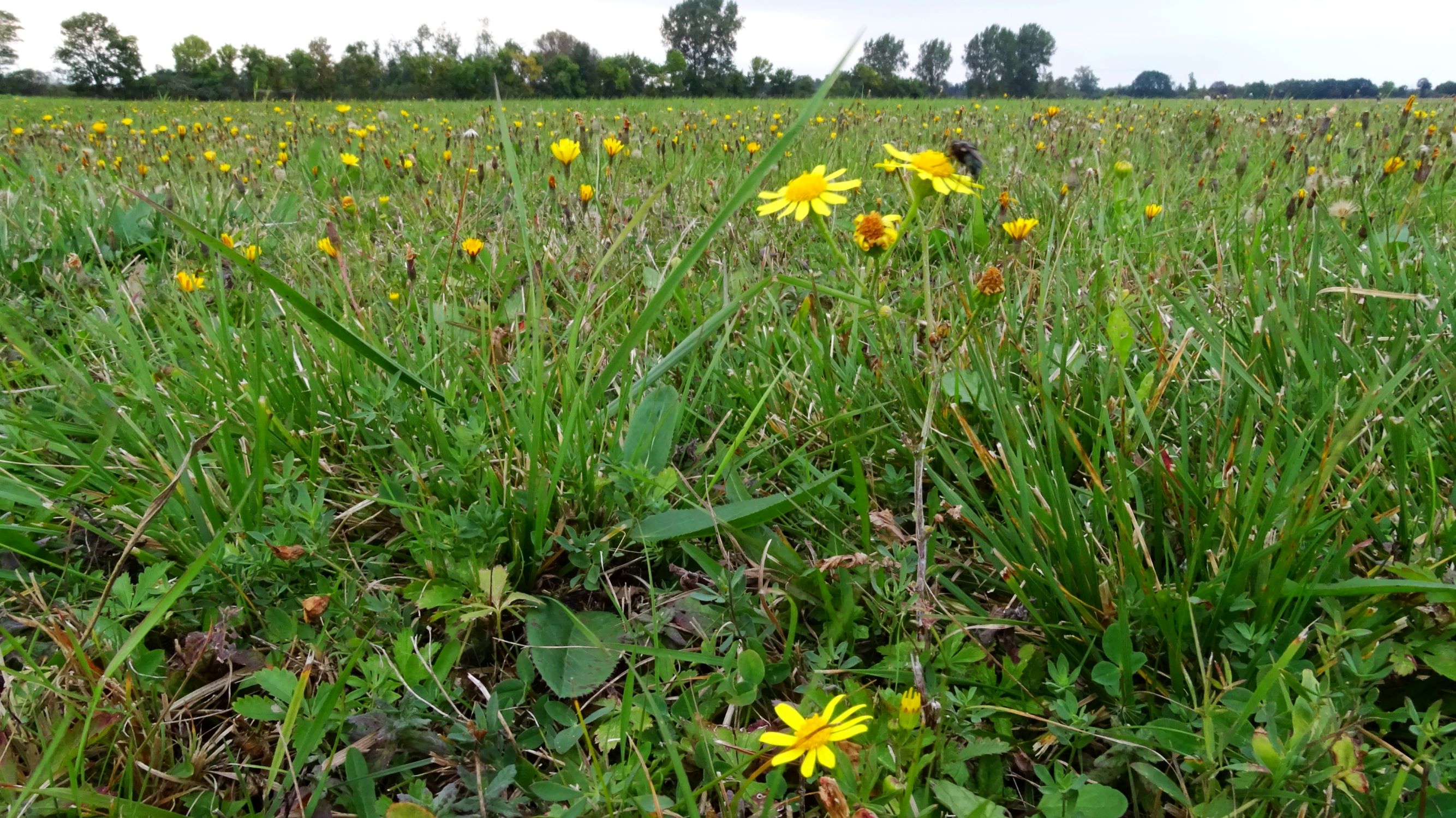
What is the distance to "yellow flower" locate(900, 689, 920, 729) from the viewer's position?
803mm

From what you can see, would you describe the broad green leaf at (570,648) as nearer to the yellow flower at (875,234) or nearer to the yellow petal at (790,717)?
the yellow petal at (790,717)

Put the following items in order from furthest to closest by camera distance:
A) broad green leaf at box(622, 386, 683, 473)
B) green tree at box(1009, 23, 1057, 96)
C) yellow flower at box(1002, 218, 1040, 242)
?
1. green tree at box(1009, 23, 1057, 96)
2. yellow flower at box(1002, 218, 1040, 242)
3. broad green leaf at box(622, 386, 683, 473)

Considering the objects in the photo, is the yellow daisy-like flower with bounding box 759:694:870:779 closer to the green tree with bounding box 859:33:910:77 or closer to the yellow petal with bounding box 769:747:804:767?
the yellow petal with bounding box 769:747:804:767

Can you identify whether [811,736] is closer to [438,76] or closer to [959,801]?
[959,801]

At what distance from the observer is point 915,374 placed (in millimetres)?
1439

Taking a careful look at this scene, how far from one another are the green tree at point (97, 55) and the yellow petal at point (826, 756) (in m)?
44.3

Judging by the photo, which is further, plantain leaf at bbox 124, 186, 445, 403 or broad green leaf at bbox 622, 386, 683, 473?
broad green leaf at bbox 622, 386, 683, 473

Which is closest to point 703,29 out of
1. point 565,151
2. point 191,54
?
point 191,54

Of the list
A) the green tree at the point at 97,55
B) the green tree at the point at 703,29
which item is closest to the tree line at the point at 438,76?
the green tree at the point at 97,55

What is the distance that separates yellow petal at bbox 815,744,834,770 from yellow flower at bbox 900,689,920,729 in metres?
0.10

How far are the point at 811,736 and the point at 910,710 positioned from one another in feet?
0.41

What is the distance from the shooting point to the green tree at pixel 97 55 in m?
37.0

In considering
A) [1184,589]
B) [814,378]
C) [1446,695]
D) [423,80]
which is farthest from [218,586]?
[423,80]

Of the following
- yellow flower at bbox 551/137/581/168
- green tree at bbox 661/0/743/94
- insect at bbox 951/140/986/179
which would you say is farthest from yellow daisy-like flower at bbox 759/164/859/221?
green tree at bbox 661/0/743/94
